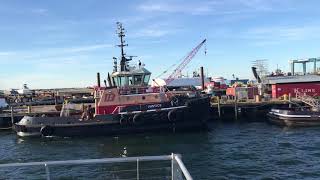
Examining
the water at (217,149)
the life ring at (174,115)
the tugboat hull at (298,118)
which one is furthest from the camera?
the tugboat hull at (298,118)

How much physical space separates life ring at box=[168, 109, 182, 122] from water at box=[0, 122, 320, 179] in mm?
1246

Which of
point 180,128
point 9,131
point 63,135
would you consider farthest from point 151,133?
point 9,131

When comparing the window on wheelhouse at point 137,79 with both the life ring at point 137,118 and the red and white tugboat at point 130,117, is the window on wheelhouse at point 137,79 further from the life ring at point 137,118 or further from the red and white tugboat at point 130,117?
the life ring at point 137,118

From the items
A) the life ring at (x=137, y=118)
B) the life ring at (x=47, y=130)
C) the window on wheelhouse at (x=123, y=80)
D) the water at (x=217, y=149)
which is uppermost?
the window on wheelhouse at (x=123, y=80)

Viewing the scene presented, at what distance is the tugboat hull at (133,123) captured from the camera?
33344mm

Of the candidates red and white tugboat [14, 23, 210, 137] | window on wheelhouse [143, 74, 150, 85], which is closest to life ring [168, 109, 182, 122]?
red and white tugboat [14, 23, 210, 137]

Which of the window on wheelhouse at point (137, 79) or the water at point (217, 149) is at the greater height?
the window on wheelhouse at point (137, 79)

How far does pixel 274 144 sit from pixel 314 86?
25.8 meters

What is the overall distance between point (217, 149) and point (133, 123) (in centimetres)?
845

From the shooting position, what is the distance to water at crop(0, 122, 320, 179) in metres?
A: 20.2

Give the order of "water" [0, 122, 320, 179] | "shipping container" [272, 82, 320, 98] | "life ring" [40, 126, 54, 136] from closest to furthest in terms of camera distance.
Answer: "water" [0, 122, 320, 179]
"life ring" [40, 126, 54, 136]
"shipping container" [272, 82, 320, 98]

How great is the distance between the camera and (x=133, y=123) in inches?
1310

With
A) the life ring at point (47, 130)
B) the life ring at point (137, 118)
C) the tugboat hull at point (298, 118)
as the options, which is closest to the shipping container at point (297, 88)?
the tugboat hull at point (298, 118)

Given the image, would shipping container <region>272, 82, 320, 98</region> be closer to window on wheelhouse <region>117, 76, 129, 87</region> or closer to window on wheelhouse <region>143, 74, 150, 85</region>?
window on wheelhouse <region>143, 74, 150, 85</region>
